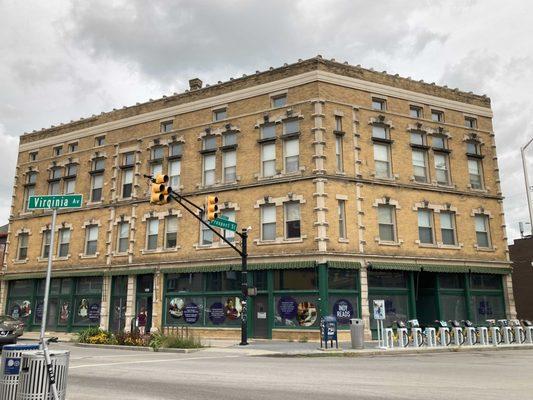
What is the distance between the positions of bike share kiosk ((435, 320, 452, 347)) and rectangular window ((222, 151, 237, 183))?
13.3 meters

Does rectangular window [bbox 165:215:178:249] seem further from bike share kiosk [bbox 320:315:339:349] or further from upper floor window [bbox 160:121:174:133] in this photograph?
bike share kiosk [bbox 320:315:339:349]

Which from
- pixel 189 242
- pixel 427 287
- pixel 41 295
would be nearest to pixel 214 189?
pixel 189 242

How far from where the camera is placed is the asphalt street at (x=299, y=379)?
9.52 meters

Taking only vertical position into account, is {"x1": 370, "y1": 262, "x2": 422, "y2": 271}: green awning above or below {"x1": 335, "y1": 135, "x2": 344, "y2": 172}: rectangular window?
below

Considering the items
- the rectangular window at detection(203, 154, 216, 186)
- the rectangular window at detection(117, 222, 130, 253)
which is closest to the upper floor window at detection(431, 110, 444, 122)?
the rectangular window at detection(203, 154, 216, 186)

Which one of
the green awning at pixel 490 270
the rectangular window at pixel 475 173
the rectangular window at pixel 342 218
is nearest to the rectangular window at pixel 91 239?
the rectangular window at pixel 342 218

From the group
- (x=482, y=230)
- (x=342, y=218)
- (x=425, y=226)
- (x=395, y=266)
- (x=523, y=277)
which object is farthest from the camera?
(x=523, y=277)

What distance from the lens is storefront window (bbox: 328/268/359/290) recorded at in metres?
24.3

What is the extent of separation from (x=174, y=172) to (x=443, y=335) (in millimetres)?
17766

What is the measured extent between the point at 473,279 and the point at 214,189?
15.6 m

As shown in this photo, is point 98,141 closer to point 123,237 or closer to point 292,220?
point 123,237

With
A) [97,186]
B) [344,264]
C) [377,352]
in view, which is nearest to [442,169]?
[344,264]

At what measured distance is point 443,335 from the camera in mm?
21625

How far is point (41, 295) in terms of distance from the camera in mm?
33812
